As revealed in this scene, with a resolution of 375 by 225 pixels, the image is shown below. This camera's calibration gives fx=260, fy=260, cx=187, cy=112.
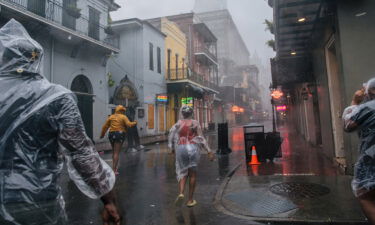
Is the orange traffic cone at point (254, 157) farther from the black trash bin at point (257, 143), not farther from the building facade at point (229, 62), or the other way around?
the building facade at point (229, 62)

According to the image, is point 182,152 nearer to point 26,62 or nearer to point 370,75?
point 26,62

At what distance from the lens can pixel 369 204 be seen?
2.62 m

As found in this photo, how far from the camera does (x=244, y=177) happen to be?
6328mm

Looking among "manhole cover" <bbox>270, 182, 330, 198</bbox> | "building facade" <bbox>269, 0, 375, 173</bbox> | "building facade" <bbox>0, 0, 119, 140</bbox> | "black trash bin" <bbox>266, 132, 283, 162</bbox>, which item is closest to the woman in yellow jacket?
"manhole cover" <bbox>270, 182, 330, 198</bbox>

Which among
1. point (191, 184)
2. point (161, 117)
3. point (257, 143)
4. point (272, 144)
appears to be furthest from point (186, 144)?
point (161, 117)

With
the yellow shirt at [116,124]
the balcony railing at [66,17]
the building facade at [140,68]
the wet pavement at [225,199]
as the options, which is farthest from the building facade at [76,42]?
the wet pavement at [225,199]

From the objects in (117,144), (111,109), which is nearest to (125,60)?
(111,109)

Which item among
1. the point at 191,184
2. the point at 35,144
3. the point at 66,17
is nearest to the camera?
the point at 35,144

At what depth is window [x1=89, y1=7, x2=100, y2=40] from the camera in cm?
1538

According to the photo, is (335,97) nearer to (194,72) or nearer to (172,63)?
(194,72)

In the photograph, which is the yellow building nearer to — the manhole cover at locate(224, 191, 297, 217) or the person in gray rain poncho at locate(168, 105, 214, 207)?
the person in gray rain poncho at locate(168, 105, 214, 207)

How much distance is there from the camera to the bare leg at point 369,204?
2.58 metres

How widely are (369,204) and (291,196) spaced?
2132 mm

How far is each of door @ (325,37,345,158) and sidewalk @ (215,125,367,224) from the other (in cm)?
63
